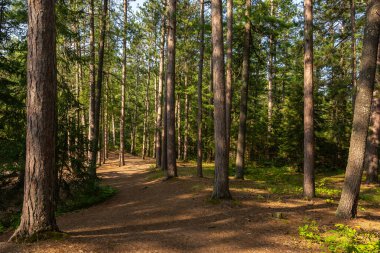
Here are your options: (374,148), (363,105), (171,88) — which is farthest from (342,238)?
(374,148)

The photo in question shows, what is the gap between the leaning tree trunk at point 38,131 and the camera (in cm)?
577

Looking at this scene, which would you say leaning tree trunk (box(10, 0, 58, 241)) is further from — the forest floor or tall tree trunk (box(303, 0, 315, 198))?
tall tree trunk (box(303, 0, 315, 198))

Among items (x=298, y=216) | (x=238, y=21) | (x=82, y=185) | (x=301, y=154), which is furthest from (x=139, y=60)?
(x=298, y=216)

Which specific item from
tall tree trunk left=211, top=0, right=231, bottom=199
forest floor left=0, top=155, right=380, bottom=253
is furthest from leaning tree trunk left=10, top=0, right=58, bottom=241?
tall tree trunk left=211, top=0, right=231, bottom=199

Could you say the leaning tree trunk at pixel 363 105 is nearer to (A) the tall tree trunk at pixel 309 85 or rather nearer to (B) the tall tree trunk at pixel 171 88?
(A) the tall tree trunk at pixel 309 85

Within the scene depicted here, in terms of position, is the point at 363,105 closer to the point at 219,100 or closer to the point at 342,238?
the point at 342,238

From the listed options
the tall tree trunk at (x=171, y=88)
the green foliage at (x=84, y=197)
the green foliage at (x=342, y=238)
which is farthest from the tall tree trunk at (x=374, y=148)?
the green foliage at (x=84, y=197)

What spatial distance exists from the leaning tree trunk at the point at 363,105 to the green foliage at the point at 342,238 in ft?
4.91

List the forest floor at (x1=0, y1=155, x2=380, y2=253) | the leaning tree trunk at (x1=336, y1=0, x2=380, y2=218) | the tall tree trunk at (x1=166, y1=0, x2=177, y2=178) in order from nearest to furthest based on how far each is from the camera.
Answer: the forest floor at (x1=0, y1=155, x2=380, y2=253) < the leaning tree trunk at (x1=336, y1=0, x2=380, y2=218) < the tall tree trunk at (x1=166, y1=0, x2=177, y2=178)

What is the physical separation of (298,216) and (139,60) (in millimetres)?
29348

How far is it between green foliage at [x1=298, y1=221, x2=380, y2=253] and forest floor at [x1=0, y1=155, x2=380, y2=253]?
270 mm

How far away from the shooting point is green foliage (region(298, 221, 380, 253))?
5.74 m

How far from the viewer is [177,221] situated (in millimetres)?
8297

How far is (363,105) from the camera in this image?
8.24m
